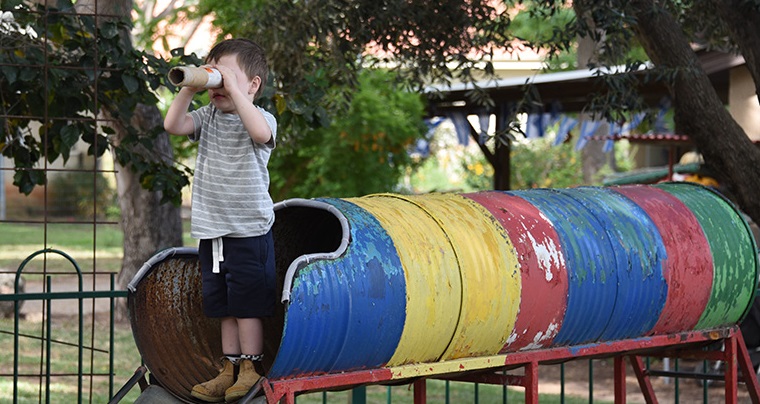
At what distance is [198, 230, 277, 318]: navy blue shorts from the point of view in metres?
3.63

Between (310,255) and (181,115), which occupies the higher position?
(181,115)

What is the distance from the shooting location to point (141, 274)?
414 centimetres

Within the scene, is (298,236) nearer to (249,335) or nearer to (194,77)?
(249,335)

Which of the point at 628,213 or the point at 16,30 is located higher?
the point at 16,30

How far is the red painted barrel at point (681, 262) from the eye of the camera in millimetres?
4664

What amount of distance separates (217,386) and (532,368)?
124cm

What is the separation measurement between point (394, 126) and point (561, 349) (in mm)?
10332

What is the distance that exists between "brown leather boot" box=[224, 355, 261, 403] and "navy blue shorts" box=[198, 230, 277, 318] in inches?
6.4

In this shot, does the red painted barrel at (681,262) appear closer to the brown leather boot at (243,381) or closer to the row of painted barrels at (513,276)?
the row of painted barrels at (513,276)

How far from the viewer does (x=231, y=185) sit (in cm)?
366

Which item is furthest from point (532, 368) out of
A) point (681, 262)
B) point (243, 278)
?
point (243, 278)

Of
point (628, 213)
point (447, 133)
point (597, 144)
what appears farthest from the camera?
point (447, 133)

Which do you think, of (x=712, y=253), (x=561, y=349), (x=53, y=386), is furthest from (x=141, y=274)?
(x=53, y=386)

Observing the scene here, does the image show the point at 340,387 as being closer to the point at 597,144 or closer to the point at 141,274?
the point at 141,274
